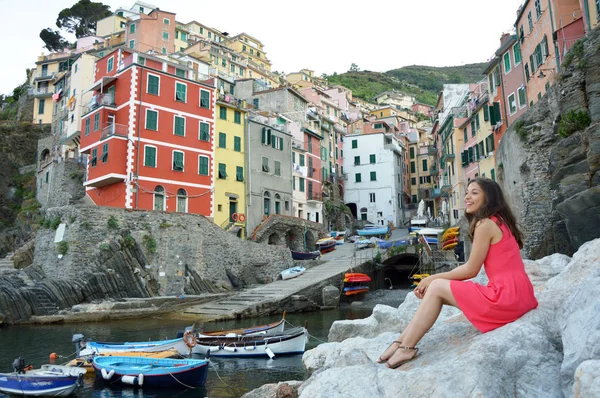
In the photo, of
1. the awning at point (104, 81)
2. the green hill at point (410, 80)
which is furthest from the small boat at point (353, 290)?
the green hill at point (410, 80)

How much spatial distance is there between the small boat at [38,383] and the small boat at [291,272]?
2309 centimetres

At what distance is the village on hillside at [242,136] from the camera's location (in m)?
33.2

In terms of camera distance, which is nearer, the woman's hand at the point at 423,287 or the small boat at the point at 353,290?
the woman's hand at the point at 423,287

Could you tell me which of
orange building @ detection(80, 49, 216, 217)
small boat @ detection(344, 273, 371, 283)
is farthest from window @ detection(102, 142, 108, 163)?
small boat @ detection(344, 273, 371, 283)

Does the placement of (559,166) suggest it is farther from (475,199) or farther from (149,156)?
(149,156)

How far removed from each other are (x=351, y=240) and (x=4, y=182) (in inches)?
1651

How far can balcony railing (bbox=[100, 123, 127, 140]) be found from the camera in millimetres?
33438

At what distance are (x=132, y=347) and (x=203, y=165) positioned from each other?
24225mm

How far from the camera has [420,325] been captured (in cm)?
458

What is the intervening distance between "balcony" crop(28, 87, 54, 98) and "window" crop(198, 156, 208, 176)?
40.0 metres

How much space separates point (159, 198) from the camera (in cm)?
3478

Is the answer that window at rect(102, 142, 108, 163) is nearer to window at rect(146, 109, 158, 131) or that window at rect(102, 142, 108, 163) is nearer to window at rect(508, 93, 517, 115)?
window at rect(146, 109, 158, 131)

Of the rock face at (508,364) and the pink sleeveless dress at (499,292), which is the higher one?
the pink sleeveless dress at (499,292)

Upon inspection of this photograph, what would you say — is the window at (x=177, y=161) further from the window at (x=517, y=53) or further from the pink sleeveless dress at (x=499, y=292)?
the pink sleeveless dress at (x=499, y=292)
